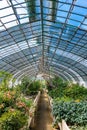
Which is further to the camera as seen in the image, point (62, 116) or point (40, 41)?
Result: point (40, 41)

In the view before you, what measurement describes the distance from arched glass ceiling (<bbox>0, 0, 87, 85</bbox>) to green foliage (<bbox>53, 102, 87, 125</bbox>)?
466cm

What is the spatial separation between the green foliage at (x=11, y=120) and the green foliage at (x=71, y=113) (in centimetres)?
317

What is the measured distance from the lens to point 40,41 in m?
20.2

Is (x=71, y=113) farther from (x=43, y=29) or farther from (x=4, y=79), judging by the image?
(x=43, y=29)

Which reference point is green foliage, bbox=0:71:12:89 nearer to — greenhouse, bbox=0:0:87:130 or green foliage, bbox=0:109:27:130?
greenhouse, bbox=0:0:87:130

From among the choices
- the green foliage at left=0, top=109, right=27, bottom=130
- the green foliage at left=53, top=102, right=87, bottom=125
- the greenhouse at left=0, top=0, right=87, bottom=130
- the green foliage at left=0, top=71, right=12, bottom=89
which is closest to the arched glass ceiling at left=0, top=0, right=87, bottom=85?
the greenhouse at left=0, top=0, right=87, bottom=130

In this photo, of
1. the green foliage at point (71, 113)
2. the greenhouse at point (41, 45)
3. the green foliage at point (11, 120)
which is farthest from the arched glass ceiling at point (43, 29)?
the green foliage at point (11, 120)

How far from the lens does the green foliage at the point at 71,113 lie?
1041cm

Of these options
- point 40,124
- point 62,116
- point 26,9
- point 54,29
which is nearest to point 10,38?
point 54,29

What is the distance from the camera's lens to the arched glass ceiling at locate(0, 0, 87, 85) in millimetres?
12211

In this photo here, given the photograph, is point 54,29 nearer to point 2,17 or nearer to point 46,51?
point 2,17

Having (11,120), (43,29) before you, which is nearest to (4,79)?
(43,29)

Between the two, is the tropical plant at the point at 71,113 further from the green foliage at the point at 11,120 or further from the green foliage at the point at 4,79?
the green foliage at the point at 11,120

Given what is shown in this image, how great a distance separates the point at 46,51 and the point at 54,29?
761 cm
